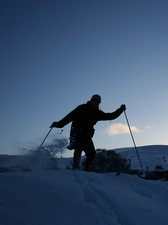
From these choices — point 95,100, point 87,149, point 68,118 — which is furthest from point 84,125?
point 95,100

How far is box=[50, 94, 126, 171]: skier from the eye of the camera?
15.0 feet

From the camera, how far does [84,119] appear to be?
4664 millimetres

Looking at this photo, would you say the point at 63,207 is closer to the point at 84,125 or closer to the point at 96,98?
the point at 84,125

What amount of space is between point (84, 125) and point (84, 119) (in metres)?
0.14

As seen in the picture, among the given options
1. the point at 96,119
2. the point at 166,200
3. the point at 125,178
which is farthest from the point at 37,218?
the point at 96,119

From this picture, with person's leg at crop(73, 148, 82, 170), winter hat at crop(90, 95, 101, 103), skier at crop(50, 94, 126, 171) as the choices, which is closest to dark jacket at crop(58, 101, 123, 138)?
skier at crop(50, 94, 126, 171)

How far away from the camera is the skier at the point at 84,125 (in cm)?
457

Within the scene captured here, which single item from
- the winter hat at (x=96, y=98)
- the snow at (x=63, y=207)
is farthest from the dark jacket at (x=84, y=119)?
the snow at (x=63, y=207)

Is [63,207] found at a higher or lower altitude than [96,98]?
lower

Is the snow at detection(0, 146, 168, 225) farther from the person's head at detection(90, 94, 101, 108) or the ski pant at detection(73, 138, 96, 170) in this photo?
the person's head at detection(90, 94, 101, 108)

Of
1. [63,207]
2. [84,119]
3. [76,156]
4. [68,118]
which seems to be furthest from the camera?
[68,118]

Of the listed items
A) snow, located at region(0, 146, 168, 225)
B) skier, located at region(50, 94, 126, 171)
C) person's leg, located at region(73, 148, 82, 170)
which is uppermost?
skier, located at region(50, 94, 126, 171)

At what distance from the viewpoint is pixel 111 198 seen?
6.89 ft

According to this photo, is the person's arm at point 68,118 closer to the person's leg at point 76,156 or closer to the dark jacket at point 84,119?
the dark jacket at point 84,119
